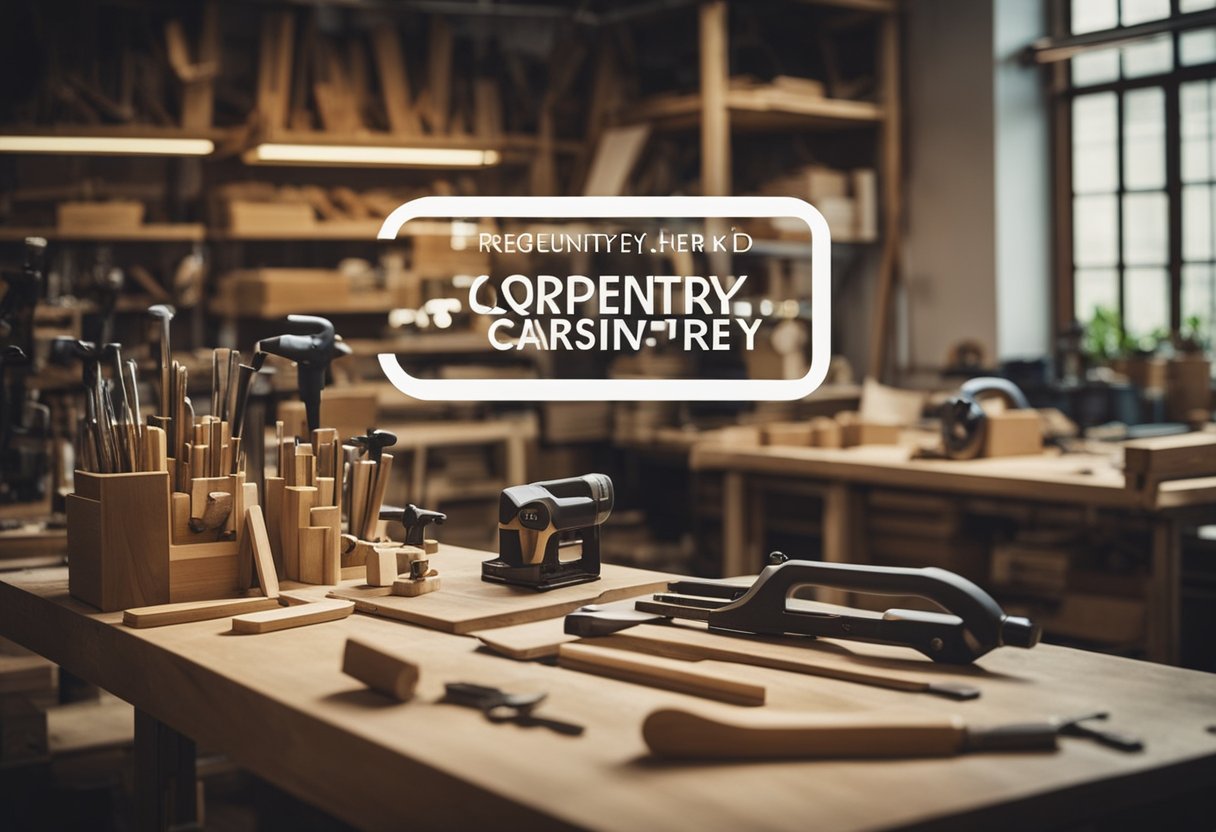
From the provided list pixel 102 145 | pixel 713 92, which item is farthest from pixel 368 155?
pixel 713 92

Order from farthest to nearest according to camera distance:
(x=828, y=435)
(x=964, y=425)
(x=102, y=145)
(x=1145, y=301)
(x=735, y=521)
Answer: (x=1145, y=301) < (x=102, y=145) < (x=735, y=521) < (x=828, y=435) < (x=964, y=425)

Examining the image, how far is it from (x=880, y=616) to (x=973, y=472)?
7.67 feet

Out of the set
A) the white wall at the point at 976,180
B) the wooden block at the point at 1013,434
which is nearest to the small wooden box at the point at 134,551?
the wooden block at the point at 1013,434

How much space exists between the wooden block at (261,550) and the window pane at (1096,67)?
19.3ft

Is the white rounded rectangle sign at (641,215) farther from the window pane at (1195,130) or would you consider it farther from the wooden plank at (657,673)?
the window pane at (1195,130)

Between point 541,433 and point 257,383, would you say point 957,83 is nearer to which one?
point 541,433

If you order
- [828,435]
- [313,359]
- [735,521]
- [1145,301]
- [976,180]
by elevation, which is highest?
[976,180]

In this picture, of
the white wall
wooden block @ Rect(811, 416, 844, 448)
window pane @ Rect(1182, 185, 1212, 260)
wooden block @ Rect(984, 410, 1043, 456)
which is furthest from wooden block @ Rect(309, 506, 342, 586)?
window pane @ Rect(1182, 185, 1212, 260)

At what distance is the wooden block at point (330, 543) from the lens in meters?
2.23

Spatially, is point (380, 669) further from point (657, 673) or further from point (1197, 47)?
point (1197, 47)

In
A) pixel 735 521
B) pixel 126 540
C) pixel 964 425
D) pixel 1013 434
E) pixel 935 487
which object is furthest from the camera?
pixel 735 521

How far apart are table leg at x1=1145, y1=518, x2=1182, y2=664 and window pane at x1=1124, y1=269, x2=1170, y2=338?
333 cm

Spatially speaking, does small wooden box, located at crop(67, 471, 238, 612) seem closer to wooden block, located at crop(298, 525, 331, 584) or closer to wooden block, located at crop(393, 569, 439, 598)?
wooden block, located at crop(298, 525, 331, 584)

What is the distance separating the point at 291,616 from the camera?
194 cm
